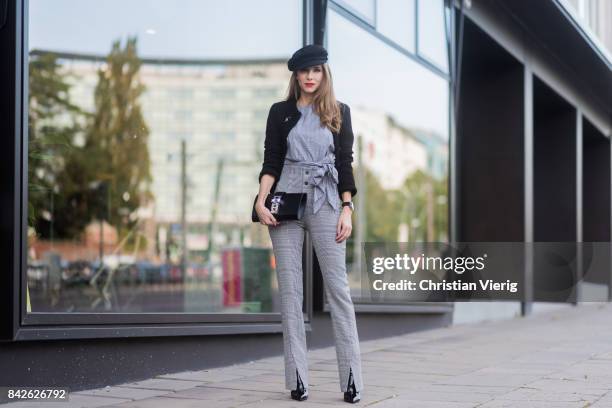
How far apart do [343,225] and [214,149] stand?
407 inches

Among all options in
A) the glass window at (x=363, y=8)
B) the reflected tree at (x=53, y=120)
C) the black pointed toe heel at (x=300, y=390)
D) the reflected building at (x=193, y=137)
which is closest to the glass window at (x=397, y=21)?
the glass window at (x=363, y=8)

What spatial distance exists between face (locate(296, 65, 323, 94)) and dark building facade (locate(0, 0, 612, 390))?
1341 mm

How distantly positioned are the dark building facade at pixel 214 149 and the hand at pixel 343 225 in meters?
1.39

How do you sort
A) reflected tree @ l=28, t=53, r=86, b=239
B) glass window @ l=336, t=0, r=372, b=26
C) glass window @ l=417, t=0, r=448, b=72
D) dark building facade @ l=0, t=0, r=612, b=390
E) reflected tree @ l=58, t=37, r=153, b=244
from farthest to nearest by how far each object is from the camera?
1. reflected tree @ l=58, t=37, r=153, b=244
2. reflected tree @ l=28, t=53, r=86, b=239
3. glass window @ l=417, t=0, r=448, b=72
4. glass window @ l=336, t=0, r=372, b=26
5. dark building facade @ l=0, t=0, r=612, b=390

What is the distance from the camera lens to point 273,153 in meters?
4.50

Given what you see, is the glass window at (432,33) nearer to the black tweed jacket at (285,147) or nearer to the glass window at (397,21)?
the glass window at (397,21)

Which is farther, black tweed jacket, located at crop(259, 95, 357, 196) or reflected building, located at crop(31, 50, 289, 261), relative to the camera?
reflected building, located at crop(31, 50, 289, 261)

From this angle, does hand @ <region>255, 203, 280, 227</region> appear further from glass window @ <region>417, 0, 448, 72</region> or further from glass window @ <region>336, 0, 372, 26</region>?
glass window @ <region>417, 0, 448, 72</region>

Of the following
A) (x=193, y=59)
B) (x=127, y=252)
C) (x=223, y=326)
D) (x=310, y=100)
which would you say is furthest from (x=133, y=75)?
(x=310, y=100)

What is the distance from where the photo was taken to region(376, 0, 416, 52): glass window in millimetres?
8898

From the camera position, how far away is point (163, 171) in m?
14.9

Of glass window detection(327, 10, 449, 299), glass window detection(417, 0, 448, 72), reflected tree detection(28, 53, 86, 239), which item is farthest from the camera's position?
reflected tree detection(28, 53, 86, 239)

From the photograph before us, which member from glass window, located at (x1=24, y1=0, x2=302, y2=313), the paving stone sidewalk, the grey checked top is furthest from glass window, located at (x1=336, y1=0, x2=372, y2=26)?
the grey checked top

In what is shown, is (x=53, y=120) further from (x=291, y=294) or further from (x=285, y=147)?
(x=291, y=294)
